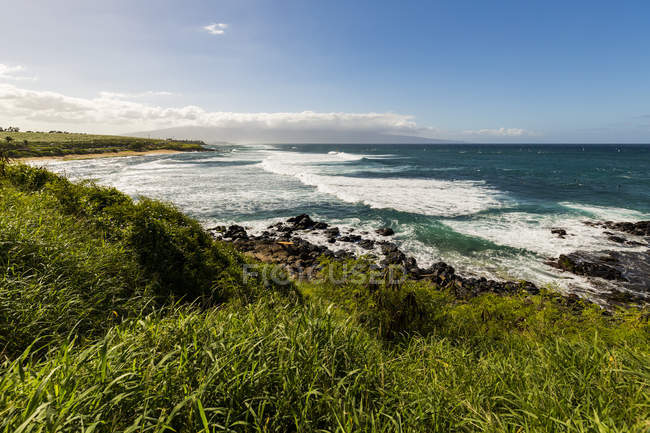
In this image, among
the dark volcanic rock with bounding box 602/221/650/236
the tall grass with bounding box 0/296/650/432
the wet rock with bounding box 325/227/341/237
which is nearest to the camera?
the tall grass with bounding box 0/296/650/432

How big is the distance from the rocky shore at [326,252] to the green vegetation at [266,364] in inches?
217

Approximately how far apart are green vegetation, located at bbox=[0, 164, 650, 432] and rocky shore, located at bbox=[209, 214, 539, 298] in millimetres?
5524

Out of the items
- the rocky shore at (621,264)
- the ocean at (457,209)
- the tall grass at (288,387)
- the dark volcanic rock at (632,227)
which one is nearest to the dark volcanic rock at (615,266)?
the rocky shore at (621,264)

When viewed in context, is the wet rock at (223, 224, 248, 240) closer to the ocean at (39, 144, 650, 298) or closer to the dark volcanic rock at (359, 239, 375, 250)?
the ocean at (39, 144, 650, 298)

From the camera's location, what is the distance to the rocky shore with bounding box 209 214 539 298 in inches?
531

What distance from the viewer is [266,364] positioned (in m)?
2.98

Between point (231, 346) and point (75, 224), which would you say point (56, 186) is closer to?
point (75, 224)

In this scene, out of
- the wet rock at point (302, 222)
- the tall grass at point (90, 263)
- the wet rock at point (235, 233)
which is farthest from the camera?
the wet rock at point (302, 222)

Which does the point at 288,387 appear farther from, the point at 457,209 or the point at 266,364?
the point at 457,209

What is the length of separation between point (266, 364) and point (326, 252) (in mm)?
14054

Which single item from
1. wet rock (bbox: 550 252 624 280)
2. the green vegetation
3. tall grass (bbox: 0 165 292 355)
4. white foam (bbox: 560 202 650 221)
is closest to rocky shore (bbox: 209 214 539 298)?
wet rock (bbox: 550 252 624 280)

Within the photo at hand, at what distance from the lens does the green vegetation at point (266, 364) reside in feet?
7.80

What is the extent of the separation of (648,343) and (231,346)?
25.6 feet

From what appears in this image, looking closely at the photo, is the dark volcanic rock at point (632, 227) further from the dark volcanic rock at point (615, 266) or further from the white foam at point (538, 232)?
the dark volcanic rock at point (615, 266)
